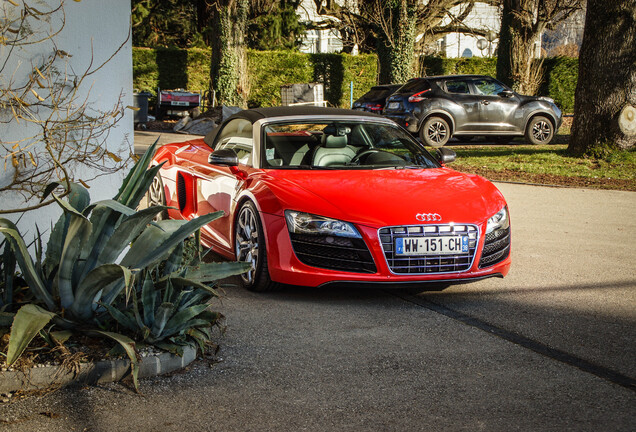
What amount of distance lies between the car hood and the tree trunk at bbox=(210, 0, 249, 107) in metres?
20.3

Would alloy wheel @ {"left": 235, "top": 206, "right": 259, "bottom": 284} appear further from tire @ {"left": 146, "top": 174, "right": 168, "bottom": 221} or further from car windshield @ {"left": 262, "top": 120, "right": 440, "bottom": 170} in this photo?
tire @ {"left": 146, "top": 174, "right": 168, "bottom": 221}

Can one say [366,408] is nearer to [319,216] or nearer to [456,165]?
[319,216]

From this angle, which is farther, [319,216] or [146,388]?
[319,216]

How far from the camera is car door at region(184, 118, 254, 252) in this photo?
6641 millimetres

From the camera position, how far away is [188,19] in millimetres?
38031

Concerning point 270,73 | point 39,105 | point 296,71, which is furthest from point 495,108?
point 39,105

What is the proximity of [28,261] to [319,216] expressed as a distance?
2.10 m

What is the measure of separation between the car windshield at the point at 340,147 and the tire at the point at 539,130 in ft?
43.5

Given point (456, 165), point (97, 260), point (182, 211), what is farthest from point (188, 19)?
point (97, 260)

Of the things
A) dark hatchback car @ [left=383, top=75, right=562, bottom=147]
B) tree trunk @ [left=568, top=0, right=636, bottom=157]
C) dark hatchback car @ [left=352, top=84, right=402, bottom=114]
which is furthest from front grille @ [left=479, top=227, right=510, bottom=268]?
dark hatchback car @ [left=352, top=84, right=402, bottom=114]

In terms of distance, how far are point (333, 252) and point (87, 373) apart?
2119 mm

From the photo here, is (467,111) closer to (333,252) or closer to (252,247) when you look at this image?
(252,247)

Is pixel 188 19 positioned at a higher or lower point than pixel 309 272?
higher

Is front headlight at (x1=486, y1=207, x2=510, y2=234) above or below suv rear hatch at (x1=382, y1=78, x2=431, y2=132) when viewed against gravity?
below
